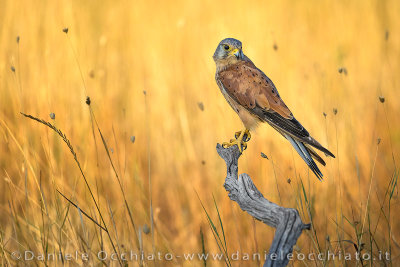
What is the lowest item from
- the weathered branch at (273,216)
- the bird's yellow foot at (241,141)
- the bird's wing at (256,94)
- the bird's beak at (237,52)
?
the weathered branch at (273,216)

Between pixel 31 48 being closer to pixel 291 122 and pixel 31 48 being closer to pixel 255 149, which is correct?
pixel 255 149

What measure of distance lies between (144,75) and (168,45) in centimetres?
65

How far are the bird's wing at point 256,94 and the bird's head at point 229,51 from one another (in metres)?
0.06

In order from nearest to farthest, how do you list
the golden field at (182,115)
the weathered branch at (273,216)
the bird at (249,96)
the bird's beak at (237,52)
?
1. the weathered branch at (273,216)
2. the bird at (249,96)
3. the bird's beak at (237,52)
4. the golden field at (182,115)

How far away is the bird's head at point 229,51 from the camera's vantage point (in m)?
3.68

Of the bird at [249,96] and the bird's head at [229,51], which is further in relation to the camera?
the bird's head at [229,51]

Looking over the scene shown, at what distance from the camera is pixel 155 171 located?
496 centimetres

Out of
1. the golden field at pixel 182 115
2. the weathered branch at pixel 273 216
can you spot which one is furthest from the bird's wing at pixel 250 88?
the weathered branch at pixel 273 216

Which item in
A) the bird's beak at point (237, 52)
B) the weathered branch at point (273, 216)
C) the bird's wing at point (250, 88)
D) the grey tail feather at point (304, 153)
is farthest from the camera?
the bird's beak at point (237, 52)

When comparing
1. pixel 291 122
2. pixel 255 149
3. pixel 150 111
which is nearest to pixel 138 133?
pixel 150 111

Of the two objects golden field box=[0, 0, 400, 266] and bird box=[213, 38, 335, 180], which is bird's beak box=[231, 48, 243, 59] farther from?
golden field box=[0, 0, 400, 266]

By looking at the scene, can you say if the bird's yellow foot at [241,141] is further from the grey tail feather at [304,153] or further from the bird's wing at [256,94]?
the grey tail feather at [304,153]

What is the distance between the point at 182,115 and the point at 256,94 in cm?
153

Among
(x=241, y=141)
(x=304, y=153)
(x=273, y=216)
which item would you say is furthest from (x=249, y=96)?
(x=273, y=216)
